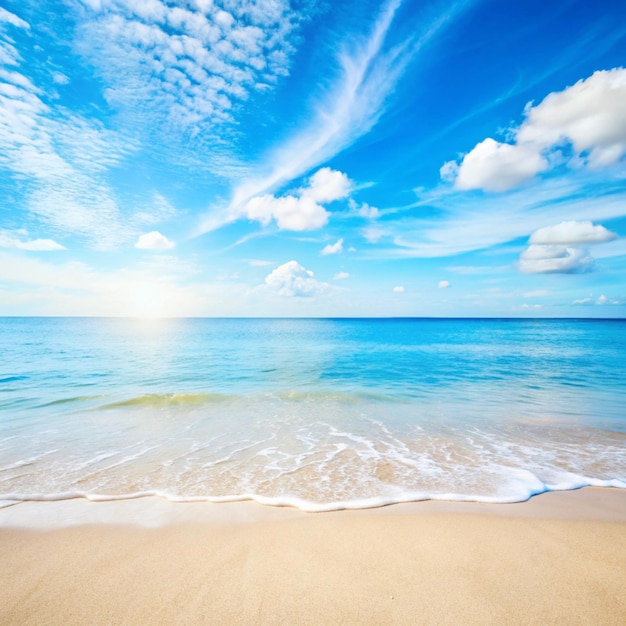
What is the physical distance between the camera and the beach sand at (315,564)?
334 centimetres

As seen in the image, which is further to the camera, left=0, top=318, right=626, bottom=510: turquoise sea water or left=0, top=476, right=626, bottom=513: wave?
left=0, top=318, right=626, bottom=510: turquoise sea water

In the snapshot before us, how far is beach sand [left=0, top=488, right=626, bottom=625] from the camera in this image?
10.9 ft

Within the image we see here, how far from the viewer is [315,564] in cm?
403

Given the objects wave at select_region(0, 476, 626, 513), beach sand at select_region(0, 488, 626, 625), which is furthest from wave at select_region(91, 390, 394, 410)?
beach sand at select_region(0, 488, 626, 625)

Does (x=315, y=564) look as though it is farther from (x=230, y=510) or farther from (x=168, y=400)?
(x=168, y=400)

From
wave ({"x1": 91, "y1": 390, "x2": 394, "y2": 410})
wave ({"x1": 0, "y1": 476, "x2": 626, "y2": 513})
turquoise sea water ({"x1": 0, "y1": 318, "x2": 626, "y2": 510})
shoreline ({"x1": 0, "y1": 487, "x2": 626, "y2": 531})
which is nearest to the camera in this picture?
shoreline ({"x1": 0, "y1": 487, "x2": 626, "y2": 531})

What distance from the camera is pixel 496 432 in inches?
397

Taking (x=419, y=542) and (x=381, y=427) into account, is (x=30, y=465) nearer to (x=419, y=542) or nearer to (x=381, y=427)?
(x=419, y=542)

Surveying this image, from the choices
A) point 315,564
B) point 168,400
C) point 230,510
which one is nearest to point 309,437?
point 230,510

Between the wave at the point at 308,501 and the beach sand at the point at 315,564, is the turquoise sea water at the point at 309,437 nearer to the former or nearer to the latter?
the wave at the point at 308,501

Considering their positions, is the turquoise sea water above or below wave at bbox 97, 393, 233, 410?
above

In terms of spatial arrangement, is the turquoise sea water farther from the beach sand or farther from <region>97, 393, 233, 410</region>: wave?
the beach sand

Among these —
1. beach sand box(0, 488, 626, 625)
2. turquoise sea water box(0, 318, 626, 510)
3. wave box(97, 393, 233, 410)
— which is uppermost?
beach sand box(0, 488, 626, 625)

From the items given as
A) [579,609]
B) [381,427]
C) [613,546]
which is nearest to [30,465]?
[381,427]
